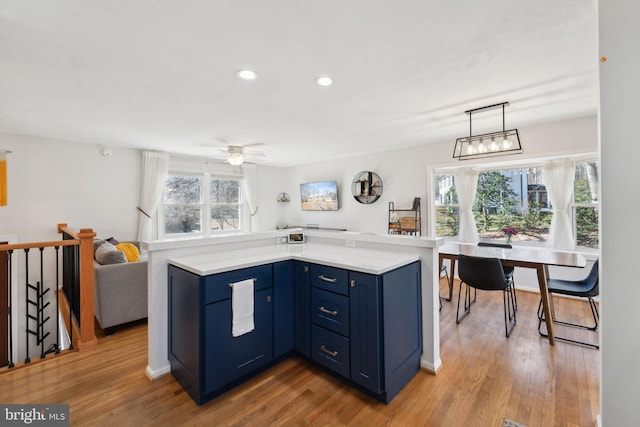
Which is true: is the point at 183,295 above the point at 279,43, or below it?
below

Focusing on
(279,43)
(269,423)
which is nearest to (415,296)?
(269,423)

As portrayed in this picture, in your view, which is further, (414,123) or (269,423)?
(414,123)

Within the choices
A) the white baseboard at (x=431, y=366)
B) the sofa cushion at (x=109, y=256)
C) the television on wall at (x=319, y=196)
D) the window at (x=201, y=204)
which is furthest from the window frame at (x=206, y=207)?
the white baseboard at (x=431, y=366)

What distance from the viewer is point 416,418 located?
168 centimetres

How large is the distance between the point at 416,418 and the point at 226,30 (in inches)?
103

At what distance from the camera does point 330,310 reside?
204cm

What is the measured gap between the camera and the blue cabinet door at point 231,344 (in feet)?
5.89

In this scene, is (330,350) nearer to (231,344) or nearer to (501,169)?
(231,344)

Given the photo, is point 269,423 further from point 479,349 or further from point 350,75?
point 350,75

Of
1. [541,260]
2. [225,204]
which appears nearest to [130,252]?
[225,204]

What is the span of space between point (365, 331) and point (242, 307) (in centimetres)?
88

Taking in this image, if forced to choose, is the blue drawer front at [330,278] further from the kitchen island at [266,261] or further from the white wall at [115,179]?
the white wall at [115,179]

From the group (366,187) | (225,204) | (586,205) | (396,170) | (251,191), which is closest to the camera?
(586,205)

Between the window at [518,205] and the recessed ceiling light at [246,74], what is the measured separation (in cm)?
378
